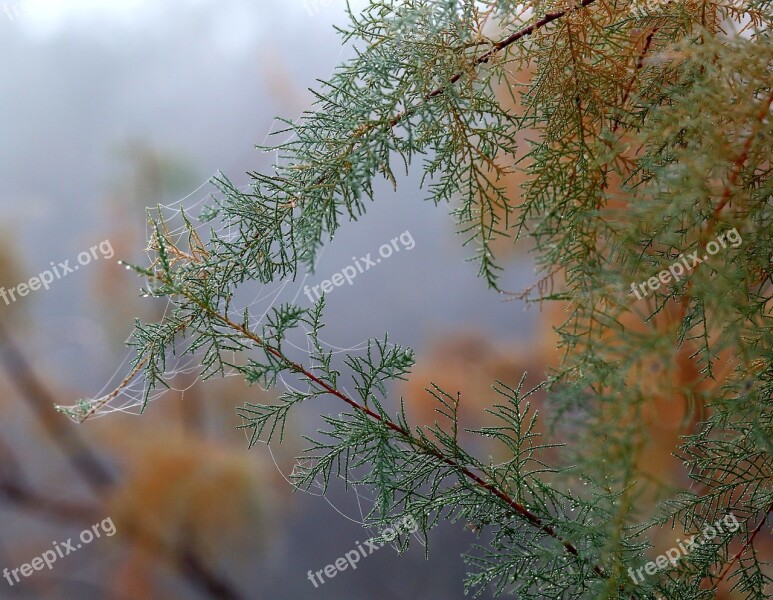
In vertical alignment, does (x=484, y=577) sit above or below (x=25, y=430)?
below

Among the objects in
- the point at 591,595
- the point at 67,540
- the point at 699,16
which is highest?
the point at 67,540

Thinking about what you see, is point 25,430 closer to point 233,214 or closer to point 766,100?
point 233,214

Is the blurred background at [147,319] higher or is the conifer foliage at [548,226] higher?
the blurred background at [147,319]

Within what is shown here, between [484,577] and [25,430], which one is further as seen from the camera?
[25,430]

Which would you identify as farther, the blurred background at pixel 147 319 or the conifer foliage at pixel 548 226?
the blurred background at pixel 147 319

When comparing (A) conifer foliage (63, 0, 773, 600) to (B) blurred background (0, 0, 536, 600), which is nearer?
(A) conifer foliage (63, 0, 773, 600)

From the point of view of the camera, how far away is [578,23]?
42 cm

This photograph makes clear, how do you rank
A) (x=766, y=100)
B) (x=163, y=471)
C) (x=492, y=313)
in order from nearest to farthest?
(x=766, y=100) → (x=163, y=471) → (x=492, y=313)

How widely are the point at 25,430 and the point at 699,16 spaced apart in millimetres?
1452

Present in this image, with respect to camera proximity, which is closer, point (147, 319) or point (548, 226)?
point (548, 226)

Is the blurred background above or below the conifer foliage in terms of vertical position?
above

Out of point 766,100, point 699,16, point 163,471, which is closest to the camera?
point 766,100

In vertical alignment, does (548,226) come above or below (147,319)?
below

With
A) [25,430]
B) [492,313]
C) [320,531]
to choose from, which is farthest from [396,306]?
[25,430]
